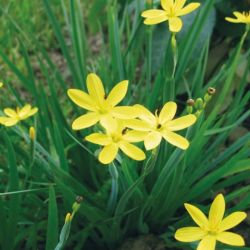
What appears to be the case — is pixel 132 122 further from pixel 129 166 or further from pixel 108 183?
pixel 108 183

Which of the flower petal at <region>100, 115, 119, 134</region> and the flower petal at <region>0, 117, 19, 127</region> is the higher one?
the flower petal at <region>100, 115, 119, 134</region>

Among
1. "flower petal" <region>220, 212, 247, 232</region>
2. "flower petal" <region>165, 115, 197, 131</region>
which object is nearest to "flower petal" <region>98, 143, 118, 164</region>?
"flower petal" <region>165, 115, 197, 131</region>

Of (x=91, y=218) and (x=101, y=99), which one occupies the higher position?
(x=101, y=99)

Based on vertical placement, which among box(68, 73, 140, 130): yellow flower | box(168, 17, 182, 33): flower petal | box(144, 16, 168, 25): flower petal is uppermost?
box(144, 16, 168, 25): flower petal

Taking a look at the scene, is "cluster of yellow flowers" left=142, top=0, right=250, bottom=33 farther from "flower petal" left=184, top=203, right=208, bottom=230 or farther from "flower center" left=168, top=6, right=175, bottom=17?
"flower petal" left=184, top=203, right=208, bottom=230

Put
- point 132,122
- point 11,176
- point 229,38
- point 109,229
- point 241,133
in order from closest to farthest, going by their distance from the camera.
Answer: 1. point 132,122
2. point 11,176
3. point 109,229
4. point 241,133
5. point 229,38

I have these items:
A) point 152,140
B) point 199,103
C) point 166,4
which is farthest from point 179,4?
point 152,140

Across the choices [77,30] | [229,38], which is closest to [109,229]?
[77,30]
